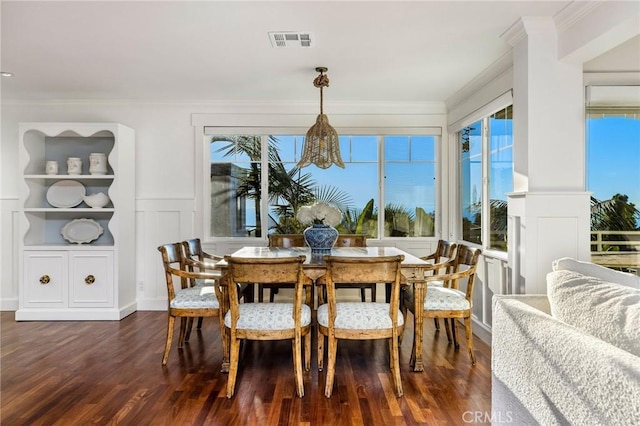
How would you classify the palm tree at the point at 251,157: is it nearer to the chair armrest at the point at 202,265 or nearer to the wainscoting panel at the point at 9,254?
the chair armrest at the point at 202,265

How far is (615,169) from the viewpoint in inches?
118

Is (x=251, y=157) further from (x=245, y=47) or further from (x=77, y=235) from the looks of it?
(x=77, y=235)

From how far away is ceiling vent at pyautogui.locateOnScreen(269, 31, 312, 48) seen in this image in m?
2.87

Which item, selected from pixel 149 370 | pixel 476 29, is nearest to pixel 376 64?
pixel 476 29

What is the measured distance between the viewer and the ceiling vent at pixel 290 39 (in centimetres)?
287

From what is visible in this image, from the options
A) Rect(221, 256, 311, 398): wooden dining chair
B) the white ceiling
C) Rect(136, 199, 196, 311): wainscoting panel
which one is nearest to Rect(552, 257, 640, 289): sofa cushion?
Rect(221, 256, 311, 398): wooden dining chair

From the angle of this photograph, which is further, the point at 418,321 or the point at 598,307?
the point at 418,321

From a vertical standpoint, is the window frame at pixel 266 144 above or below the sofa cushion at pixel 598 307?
above

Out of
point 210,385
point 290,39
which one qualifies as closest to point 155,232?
point 210,385

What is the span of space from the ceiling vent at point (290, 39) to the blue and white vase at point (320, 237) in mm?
1463

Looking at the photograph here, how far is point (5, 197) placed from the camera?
186 inches

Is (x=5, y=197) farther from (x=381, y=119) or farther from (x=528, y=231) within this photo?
(x=528, y=231)

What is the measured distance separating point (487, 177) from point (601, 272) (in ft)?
7.73

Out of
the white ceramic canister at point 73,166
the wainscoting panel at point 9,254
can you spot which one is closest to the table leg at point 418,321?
the white ceramic canister at point 73,166
